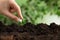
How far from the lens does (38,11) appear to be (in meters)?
2.89

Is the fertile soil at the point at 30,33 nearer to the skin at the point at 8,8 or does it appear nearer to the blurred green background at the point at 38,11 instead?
the skin at the point at 8,8

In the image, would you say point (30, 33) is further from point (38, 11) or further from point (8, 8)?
point (38, 11)

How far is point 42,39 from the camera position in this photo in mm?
1783

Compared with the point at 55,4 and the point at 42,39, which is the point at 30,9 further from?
the point at 42,39

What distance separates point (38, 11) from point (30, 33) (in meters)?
1.04

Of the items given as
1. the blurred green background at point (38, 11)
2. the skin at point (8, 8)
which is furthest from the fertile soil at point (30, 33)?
the blurred green background at point (38, 11)

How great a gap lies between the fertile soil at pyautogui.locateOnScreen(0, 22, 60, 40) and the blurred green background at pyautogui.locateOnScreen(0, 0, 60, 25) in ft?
1.93

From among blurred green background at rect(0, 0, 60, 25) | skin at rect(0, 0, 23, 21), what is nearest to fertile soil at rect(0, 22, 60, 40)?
skin at rect(0, 0, 23, 21)

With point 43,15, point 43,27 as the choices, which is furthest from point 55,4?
point 43,27

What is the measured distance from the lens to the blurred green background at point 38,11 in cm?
271

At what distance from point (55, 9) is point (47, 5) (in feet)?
0.67

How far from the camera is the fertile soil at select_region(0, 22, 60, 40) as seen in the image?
178cm

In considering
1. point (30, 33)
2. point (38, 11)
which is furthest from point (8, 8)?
point (38, 11)

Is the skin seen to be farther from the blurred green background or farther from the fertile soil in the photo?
the blurred green background
